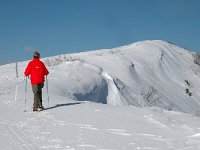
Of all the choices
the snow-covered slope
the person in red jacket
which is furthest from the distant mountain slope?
the person in red jacket

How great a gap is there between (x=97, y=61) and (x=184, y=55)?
20.7 m

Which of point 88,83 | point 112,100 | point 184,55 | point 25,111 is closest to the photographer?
point 25,111

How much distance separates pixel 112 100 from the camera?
81.5 feet

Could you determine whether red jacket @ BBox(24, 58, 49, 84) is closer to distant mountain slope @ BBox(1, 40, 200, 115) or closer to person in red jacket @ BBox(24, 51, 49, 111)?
person in red jacket @ BBox(24, 51, 49, 111)

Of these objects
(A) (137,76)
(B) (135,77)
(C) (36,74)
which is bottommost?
(C) (36,74)

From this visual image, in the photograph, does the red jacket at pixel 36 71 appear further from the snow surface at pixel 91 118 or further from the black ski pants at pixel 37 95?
the snow surface at pixel 91 118

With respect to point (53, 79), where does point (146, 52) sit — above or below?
above

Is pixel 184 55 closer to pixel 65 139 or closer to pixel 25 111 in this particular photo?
pixel 25 111

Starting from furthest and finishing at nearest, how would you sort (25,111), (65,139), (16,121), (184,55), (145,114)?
1. (184,55)
2. (25,111)
3. (145,114)
4. (16,121)
5. (65,139)

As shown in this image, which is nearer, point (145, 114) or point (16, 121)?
point (16, 121)

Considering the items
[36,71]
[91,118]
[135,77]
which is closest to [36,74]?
[36,71]

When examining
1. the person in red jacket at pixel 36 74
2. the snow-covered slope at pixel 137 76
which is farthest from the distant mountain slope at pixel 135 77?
the person in red jacket at pixel 36 74

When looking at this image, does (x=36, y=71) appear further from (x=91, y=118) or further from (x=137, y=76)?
(x=137, y=76)

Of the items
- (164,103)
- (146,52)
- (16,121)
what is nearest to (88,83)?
(164,103)
